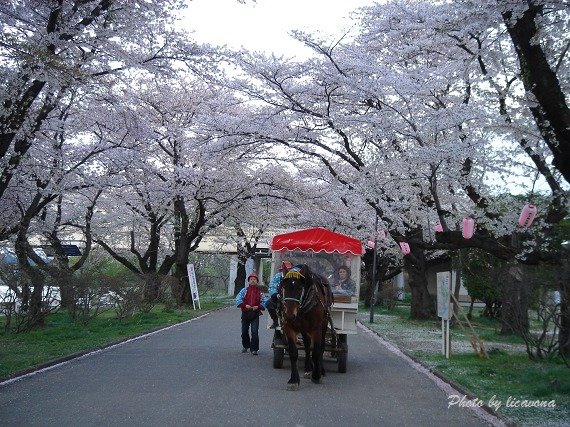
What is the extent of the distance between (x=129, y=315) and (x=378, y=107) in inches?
460

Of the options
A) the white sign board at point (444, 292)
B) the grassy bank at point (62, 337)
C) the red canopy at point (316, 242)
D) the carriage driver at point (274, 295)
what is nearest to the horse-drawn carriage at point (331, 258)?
the red canopy at point (316, 242)

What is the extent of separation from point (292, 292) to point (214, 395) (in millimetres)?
2071

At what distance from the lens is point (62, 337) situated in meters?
17.1

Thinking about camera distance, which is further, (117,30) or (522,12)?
(117,30)

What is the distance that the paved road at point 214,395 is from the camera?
7.56 metres

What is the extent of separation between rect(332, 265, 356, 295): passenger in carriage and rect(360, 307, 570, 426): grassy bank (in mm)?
2126

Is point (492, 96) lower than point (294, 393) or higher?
higher

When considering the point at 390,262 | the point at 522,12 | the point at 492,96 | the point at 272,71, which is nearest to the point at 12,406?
the point at 522,12

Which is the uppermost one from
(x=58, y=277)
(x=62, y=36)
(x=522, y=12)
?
(x=62, y=36)

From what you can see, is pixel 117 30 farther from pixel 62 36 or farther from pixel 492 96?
pixel 492 96

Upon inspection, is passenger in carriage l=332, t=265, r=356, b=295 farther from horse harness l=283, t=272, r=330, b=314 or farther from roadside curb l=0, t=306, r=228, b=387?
roadside curb l=0, t=306, r=228, b=387

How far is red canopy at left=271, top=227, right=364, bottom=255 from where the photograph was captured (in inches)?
523

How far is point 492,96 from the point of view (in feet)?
43.8

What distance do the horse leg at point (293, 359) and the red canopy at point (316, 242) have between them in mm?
3106
